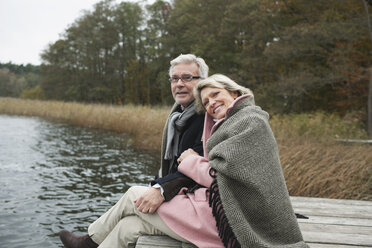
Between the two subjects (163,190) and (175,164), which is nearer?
(163,190)

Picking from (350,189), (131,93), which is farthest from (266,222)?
(131,93)

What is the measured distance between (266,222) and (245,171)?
311mm

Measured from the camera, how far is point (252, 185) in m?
1.60

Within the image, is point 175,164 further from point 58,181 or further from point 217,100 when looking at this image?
point 58,181

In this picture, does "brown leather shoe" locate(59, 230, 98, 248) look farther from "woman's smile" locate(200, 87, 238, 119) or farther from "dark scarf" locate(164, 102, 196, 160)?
"woman's smile" locate(200, 87, 238, 119)

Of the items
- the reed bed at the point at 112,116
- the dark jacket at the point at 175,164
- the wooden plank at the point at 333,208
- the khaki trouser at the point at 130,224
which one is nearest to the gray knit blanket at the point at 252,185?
the dark jacket at the point at 175,164

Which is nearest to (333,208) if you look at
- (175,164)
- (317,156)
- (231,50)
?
(175,164)

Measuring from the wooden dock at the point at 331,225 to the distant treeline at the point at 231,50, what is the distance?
8.72m

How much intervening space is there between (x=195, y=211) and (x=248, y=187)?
1.21 ft

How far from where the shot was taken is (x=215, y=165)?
5.45 ft

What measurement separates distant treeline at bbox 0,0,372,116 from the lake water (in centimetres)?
744

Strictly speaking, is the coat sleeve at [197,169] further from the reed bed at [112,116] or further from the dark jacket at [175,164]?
the reed bed at [112,116]

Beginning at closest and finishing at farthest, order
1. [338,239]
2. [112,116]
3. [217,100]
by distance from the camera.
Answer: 1. [217,100]
2. [338,239]
3. [112,116]

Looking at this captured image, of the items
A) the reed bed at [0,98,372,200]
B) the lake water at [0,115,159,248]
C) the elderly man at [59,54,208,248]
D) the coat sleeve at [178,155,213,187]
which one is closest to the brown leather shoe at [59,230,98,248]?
the elderly man at [59,54,208,248]
